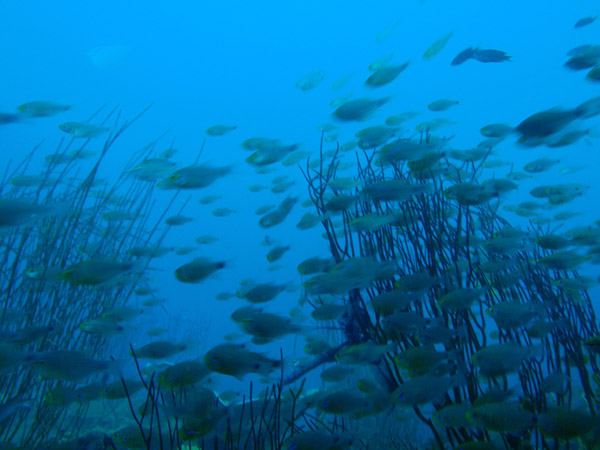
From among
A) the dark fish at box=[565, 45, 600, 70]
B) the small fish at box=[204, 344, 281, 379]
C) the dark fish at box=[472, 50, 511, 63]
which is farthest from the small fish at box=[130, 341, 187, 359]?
the dark fish at box=[472, 50, 511, 63]

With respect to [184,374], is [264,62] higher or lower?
higher

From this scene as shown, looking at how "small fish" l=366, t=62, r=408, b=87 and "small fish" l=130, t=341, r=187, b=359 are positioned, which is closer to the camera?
"small fish" l=130, t=341, r=187, b=359

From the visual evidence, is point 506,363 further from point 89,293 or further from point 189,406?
point 89,293

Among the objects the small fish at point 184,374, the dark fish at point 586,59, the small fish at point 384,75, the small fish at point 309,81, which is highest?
the small fish at point 309,81

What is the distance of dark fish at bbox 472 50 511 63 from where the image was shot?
4.64m

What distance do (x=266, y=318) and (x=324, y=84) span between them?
51.5 metres

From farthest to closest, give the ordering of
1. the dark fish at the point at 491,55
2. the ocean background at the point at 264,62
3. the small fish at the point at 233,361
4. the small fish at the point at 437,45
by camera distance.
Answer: the ocean background at the point at 264,62 < the small fish at the point at 437,45 < the dark fish at the point at 491,55 < the small fish at the point at 233,361

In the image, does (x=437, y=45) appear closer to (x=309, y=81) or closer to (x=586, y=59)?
(x=309, y=81)

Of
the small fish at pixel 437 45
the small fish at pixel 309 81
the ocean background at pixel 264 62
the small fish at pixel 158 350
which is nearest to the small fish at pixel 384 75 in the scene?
the small fish at pixel 437 45

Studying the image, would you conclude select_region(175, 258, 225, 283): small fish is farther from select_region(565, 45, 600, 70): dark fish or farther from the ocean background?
the ocean background

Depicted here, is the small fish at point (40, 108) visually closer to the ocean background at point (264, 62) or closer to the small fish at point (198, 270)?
the small fish at point (198, 270)

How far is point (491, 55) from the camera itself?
4734 mm

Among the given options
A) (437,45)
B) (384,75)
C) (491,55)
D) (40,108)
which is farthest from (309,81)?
(40,108)

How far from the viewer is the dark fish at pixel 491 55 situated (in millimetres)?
4645
